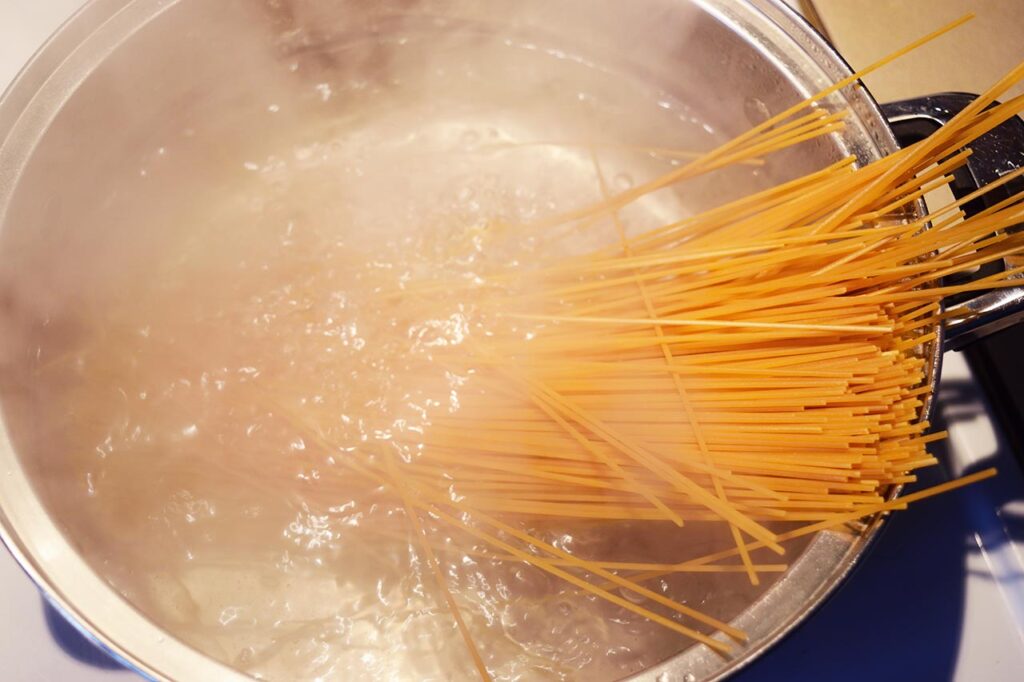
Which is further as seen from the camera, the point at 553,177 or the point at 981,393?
the point at 553,177

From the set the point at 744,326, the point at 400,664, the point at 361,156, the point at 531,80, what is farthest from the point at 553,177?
the point at 400,664

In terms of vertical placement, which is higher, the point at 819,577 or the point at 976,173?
the point at 976,173

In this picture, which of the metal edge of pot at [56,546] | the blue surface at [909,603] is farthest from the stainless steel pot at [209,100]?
the blue surface at [909,603]

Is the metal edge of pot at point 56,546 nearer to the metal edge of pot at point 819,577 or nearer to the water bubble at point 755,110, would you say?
the metal edge of pot at point 819,577

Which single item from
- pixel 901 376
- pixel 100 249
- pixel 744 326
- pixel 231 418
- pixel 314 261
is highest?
pixel 100 249

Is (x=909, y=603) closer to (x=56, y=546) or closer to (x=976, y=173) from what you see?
(x=976, y=173)

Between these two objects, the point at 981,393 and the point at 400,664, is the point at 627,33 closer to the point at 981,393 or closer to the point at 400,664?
the point at 981,393

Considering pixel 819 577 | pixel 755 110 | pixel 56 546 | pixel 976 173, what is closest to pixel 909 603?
pixel 819 577
